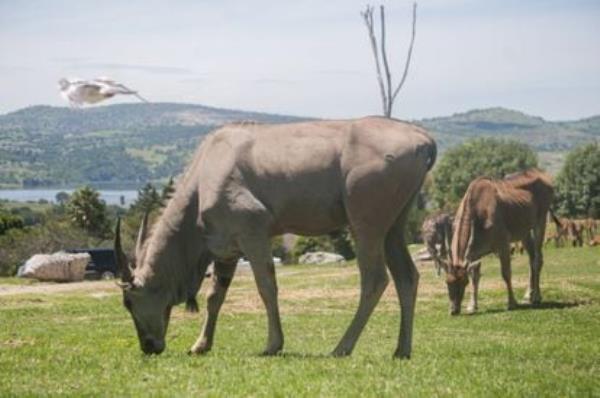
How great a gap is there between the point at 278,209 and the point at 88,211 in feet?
176

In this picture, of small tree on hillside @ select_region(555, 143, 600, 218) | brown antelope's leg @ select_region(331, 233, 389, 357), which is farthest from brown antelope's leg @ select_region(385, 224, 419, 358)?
small tree on hillside @ select_region(555, 143, 600, 218)

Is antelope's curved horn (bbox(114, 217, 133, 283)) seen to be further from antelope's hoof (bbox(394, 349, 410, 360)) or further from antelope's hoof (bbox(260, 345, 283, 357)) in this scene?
antelope's hoof (bbox(394, 349, 410, 360))

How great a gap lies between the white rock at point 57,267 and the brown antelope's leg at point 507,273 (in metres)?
25.0

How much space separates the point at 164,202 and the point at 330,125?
2509mm

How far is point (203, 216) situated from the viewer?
42.7 ft

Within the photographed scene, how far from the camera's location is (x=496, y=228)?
24.8 meters

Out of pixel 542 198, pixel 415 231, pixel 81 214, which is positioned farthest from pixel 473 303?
pixel 415 231

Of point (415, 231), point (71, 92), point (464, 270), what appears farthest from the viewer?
point (415, 231)

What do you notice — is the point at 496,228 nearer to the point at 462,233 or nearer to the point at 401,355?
the point at 462,233

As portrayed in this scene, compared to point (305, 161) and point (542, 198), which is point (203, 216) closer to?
point (305, 161)

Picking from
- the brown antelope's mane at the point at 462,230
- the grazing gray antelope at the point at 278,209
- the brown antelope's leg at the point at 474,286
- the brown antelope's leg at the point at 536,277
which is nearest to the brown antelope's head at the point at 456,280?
the brown antelope's mane at the point at 462,230

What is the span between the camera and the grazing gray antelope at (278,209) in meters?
12.4

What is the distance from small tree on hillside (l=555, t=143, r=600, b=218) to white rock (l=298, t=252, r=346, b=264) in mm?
53473

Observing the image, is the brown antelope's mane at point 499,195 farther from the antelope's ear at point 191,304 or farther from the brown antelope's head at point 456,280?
the antelope's ear at point 191,304
